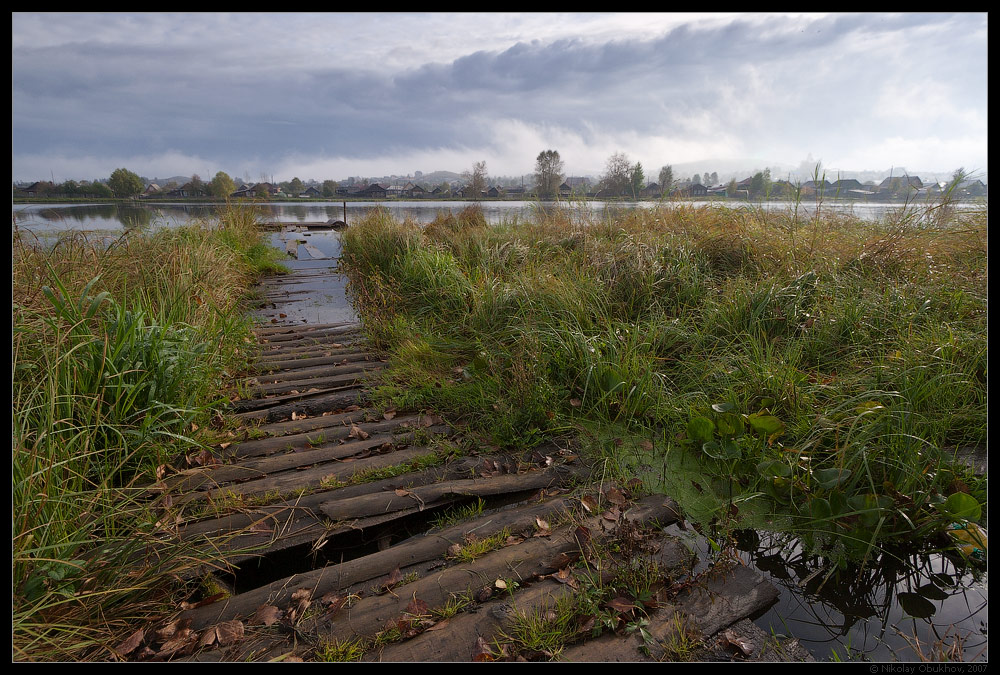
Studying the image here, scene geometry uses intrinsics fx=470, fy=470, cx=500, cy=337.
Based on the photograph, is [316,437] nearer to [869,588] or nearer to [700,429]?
[700,429]

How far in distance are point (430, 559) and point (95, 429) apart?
1890 millimetres

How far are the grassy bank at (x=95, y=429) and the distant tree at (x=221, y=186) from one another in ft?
29.0

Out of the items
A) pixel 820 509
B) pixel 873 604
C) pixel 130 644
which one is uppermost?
pixel 820 509

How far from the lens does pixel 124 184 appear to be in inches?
454

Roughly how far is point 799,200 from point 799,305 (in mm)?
2524

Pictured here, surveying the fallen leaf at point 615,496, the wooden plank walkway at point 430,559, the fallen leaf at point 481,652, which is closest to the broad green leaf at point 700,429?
the wooden plank walkway at point 430,559

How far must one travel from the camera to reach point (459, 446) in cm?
338

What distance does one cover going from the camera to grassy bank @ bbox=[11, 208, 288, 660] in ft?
6.04

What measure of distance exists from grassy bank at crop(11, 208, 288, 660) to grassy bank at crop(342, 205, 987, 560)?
1704 millimetres

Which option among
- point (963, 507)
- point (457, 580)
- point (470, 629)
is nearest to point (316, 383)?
point (457, 580)

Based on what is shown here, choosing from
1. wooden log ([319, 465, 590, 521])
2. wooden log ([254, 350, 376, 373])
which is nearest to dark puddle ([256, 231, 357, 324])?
wooden log ([254, 350, 376, 373])
